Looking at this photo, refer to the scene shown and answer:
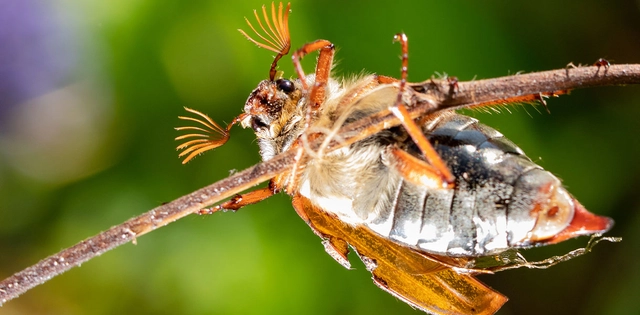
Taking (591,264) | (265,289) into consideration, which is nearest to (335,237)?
(265,289)

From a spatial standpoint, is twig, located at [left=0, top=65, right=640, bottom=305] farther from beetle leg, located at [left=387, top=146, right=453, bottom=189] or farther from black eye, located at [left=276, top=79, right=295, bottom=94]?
black eye, located at [left=276, top=79, right=295, bottom=94]

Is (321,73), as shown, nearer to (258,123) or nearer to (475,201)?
(258,123)

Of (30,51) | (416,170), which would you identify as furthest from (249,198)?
(30,51)

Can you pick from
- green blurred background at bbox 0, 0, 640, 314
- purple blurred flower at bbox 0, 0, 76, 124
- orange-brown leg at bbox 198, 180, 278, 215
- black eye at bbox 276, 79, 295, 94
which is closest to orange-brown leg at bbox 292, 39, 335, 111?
black eye at bbox 276, 79, 295, 94

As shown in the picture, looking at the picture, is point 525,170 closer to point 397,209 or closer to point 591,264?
point 397,209

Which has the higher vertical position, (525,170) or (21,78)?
(21,78)

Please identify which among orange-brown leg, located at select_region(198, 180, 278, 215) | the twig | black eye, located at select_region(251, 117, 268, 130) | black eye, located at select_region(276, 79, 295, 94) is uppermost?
black eye, located at select_region(276, 79, 295, 94)
